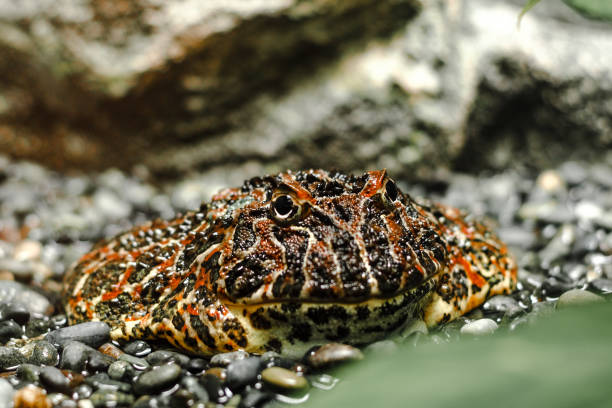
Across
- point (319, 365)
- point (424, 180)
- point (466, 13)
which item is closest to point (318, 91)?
point (424, 180)

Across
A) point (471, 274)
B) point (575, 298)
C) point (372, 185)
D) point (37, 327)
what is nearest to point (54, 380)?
point (37, 327)

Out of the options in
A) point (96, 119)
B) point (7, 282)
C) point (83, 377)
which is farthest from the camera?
point (96, 119)

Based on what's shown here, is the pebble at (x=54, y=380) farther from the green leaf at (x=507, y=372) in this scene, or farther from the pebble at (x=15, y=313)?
the green leaf at (x=507, y=372)

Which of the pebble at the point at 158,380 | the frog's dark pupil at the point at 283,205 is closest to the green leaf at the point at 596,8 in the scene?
the frog's dark pupil at the point at 283,205

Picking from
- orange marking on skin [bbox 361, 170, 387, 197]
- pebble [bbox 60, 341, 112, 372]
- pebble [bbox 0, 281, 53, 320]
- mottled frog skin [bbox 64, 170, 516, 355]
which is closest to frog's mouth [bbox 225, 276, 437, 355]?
mottled frog skin [bbox 64, 170, 516, 355]

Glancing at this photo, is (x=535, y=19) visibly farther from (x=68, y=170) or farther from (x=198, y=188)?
(x=68, y=170)

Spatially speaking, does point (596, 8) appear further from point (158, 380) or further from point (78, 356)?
point (78, 356)

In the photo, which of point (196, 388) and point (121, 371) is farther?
point (121, 371)
